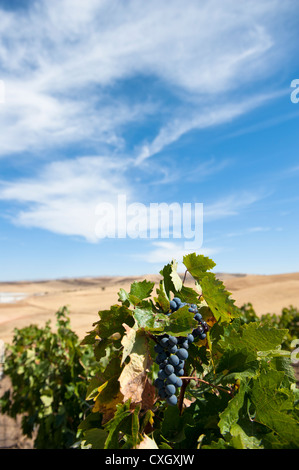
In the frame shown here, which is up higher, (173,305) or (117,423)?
(173,305)

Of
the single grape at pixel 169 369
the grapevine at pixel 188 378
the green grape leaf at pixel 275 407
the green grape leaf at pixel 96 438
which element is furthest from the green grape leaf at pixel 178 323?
the green grape leaf at pixel 96 438

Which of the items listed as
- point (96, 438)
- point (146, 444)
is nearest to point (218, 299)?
point (146, 444)

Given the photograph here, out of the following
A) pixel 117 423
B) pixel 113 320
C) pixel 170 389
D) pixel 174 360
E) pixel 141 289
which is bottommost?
pixel 117 423

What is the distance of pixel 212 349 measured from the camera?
4.93 ft

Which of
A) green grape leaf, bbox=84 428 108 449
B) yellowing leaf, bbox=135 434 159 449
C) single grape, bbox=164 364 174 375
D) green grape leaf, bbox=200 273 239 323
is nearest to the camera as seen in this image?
yellowing leaf, bbox=135 434 159 449

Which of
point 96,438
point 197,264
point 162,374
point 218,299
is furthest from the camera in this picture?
point 197,264

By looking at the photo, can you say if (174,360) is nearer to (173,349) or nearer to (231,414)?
(173,349)

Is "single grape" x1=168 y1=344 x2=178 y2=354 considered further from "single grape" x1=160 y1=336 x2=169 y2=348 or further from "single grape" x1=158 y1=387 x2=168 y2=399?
"single grape" x1=158 y1=387 x2=168 y2=399

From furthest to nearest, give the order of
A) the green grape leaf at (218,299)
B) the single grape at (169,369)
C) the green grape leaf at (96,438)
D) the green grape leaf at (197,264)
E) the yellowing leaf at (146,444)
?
the green grape leaf at (197,264) → the green grape leaf at (218,299) → the green grape leaf at (96,438) → the single grape at (169,369) → the yellowing leaf at (146,444)

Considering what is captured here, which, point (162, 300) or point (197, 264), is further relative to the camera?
point (197, 264)

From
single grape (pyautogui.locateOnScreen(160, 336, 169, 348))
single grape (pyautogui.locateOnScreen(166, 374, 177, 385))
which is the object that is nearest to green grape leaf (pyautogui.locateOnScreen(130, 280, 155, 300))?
single grape (pyautogui.locateOnScreen(160, 336, 169, 348))

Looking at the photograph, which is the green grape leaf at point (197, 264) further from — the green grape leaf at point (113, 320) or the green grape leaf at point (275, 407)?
the green grape leaf at point (275, 407)

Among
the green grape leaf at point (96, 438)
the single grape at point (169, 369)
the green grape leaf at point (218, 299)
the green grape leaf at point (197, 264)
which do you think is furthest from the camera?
the green grape leaf at point (197, 264)
